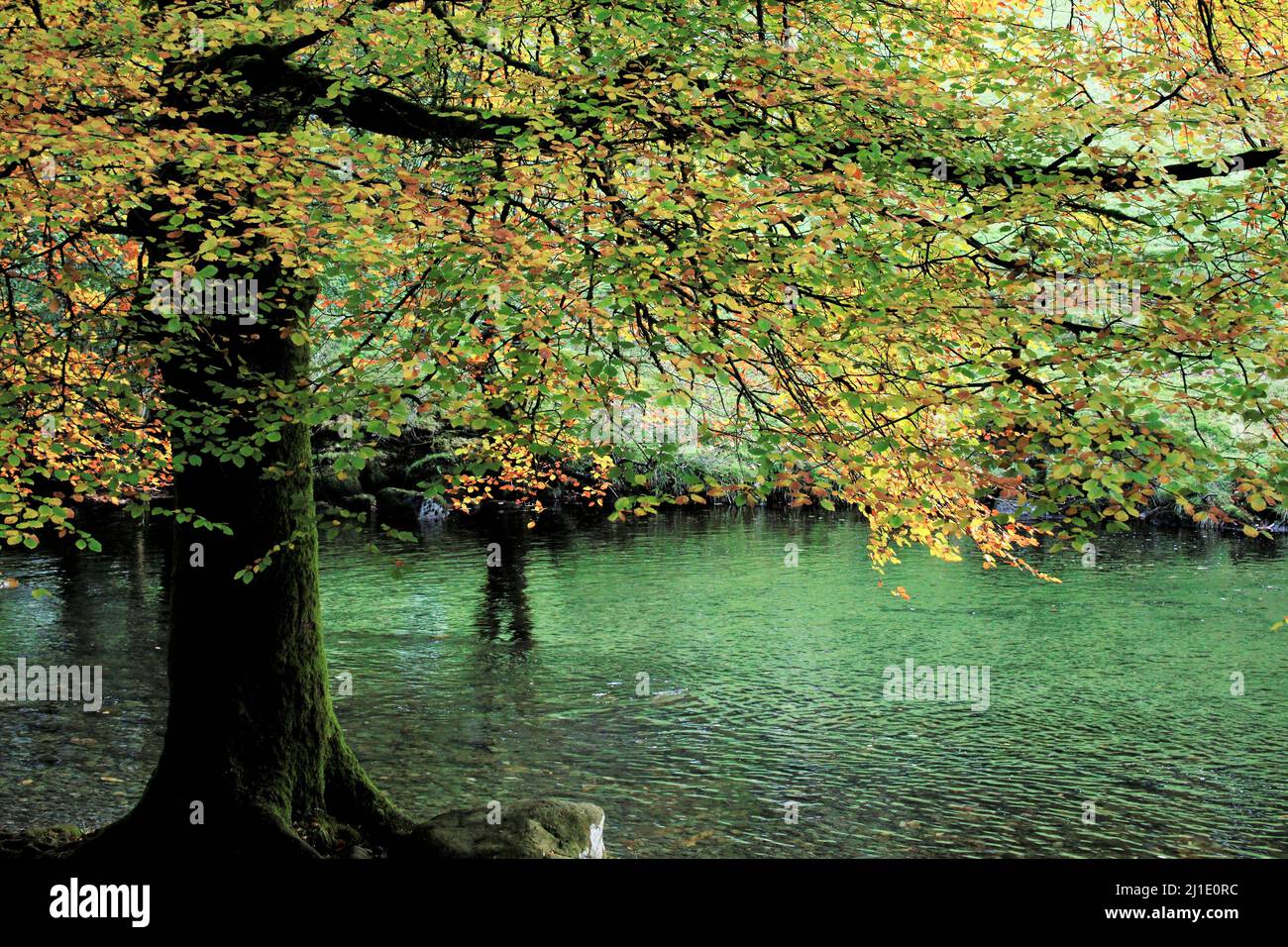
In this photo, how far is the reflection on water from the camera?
1399 cm

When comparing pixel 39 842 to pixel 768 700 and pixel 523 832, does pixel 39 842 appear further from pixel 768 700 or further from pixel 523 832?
pixel 768 700

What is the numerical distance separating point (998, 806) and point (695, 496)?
7.83 metres

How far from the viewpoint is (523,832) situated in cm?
1010

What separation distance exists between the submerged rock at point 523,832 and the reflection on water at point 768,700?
242 cm

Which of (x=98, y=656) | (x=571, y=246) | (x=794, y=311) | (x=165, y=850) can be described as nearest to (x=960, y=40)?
(x=794, y=311)

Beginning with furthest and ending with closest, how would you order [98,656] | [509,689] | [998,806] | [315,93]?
[98,656] → [509,689] → [998,806] → [315,93]

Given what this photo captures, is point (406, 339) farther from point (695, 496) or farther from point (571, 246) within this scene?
point (695, 496)

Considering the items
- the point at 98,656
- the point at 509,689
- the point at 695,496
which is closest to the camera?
the point at 695,496

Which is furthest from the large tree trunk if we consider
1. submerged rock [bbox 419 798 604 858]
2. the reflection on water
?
submerged rock [bbox 419 798 604 858]

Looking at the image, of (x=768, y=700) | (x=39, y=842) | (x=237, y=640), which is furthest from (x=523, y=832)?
(x=768, y=700)

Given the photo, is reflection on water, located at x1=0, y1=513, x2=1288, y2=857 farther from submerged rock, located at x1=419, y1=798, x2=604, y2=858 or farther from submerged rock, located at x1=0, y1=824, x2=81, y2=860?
submerged rock, located at x1=419, y1=798, x2=604, y2=858

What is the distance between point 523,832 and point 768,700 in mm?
9866

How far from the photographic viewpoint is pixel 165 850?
32.1 feet
